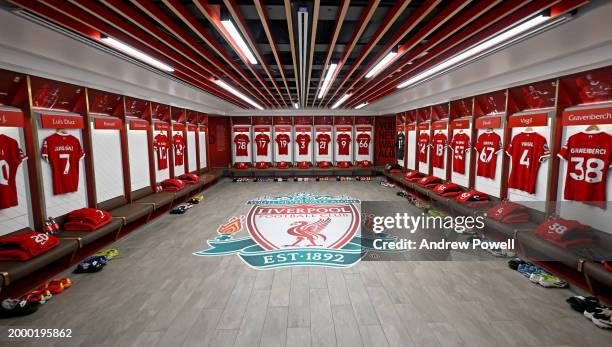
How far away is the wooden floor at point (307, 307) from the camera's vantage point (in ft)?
7.72

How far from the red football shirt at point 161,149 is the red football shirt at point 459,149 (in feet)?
22.8

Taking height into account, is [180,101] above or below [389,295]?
above

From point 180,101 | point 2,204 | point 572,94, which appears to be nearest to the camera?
point 2,204

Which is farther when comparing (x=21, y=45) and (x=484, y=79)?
(x=484, y=79)

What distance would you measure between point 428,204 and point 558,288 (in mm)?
3754

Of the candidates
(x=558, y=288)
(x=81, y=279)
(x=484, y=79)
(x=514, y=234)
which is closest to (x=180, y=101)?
(x=81, y=279)

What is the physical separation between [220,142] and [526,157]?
9887mm

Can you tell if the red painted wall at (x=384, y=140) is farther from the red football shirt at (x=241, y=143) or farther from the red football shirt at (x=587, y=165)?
the red football shirt at (x=587, y=165)

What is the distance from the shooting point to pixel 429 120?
8.02m

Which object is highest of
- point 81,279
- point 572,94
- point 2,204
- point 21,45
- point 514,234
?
point 21,45

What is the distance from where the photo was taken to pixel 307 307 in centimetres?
279

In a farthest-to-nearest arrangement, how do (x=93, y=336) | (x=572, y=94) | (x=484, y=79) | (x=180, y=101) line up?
(x=180, y=101)
(x=484, y=79)
(x=572, y=94)
(x=93, y=336)

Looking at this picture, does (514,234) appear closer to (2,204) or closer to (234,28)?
(234,28)

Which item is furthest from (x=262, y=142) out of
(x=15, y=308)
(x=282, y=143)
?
(x=15, y=308)
